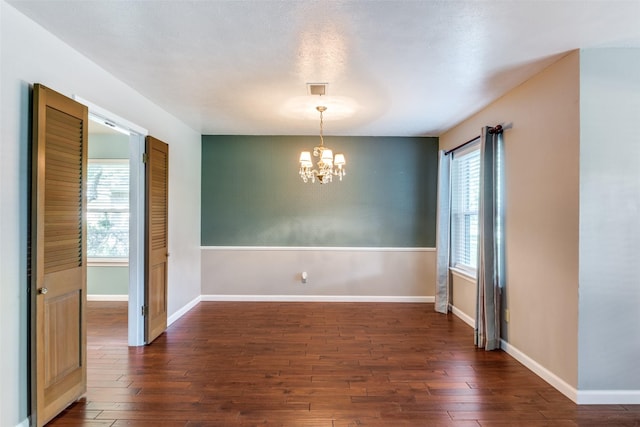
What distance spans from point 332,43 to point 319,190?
315 centimetres

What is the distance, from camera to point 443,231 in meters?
4.89

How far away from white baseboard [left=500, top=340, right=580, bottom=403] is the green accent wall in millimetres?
2187

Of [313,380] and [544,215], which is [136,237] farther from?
[544,215]

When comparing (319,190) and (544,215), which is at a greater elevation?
(319,190)

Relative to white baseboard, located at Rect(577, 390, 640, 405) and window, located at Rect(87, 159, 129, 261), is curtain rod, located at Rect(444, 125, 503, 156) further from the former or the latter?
window, located at Rect(87, 159, 129, 261)

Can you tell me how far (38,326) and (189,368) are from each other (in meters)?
1.30

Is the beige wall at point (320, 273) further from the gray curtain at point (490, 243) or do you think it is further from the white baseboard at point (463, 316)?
the gray curtain at point (490, 243)

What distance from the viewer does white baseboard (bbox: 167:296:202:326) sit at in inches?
168

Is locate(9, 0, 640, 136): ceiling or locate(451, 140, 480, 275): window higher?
locate(9, 0, 640, 136): ceiling

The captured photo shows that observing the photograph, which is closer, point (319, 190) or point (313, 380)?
point (313, 380)

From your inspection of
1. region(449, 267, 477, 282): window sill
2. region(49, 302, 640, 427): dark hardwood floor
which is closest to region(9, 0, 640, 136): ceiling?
region(449, 267, 477, 282): window sill

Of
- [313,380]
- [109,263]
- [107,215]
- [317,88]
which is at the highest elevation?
[317,88]

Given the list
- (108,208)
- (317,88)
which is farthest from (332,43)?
(108,208)

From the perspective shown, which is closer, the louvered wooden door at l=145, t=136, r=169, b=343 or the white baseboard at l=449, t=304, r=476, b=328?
the louvered wooden door at l=145, t=136, r=169, b=343
